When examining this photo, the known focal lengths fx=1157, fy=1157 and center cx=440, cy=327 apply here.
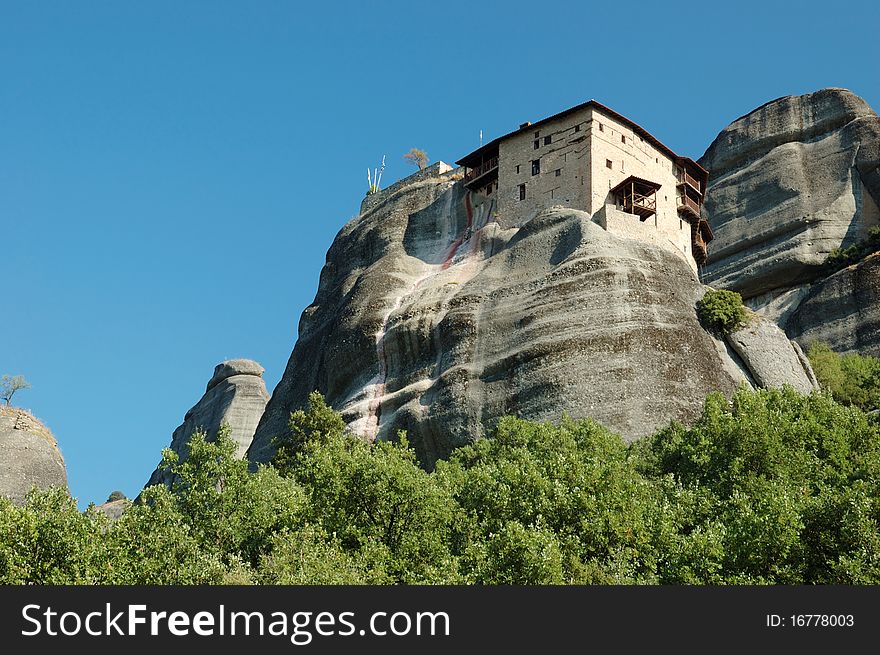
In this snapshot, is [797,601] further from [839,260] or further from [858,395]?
[839,260]

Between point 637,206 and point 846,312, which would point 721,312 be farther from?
point 846,312

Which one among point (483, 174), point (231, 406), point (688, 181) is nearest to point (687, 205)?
point (688, 181)

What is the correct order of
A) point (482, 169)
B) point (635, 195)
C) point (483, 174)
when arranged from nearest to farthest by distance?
point (635, 195) < point (483, 174) < point (482, 169)

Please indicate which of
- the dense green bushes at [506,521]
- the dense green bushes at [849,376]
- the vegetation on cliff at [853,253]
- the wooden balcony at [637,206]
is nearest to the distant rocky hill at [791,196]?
the vegetation on cliff at [853,253]

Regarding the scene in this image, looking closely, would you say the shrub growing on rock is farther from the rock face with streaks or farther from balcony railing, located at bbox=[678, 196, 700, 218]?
balcony railing, located at bbox=[678, 196, 700, 218]

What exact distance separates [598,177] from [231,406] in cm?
4864

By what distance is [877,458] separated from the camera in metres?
43.7

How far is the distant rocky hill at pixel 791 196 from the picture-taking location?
93.1 metres

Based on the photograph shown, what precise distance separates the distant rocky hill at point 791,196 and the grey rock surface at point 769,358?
1689 cm

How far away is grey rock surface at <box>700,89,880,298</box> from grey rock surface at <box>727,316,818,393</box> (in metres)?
28.3

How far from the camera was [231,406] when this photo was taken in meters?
107

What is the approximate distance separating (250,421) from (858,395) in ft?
185

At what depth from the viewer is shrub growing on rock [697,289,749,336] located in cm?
6419

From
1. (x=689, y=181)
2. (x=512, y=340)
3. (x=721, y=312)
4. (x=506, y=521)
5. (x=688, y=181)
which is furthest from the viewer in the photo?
(x=689, y=181)
